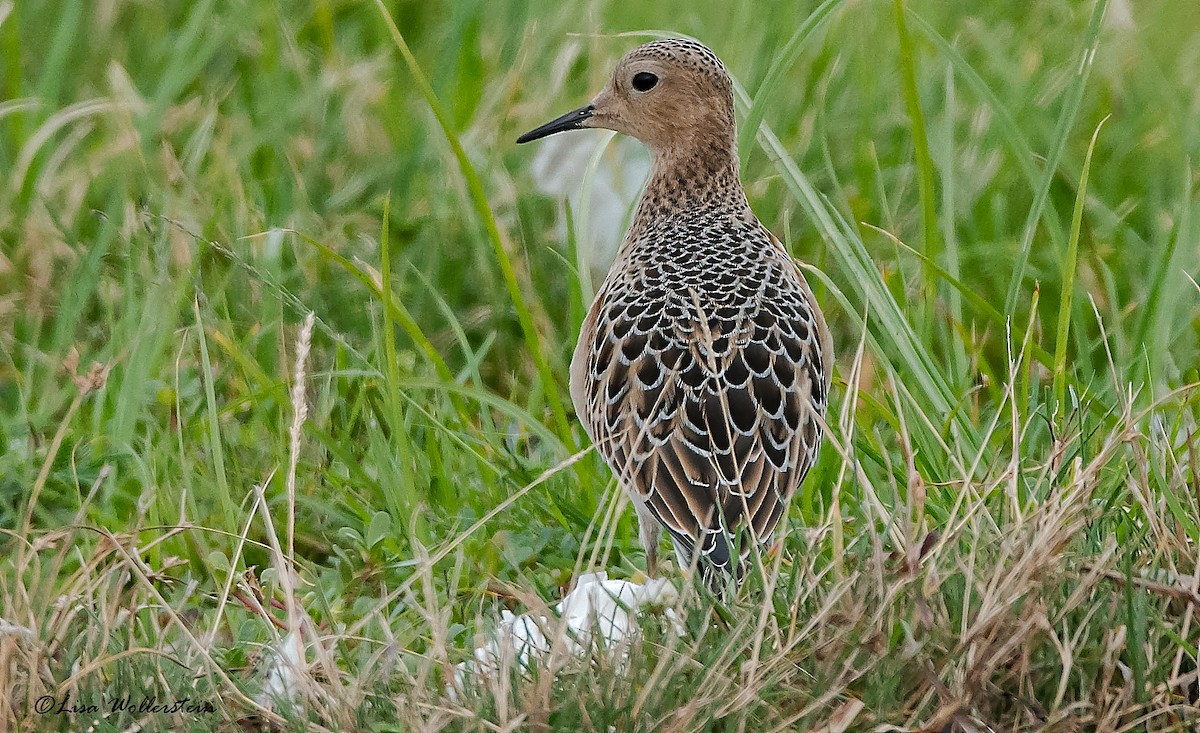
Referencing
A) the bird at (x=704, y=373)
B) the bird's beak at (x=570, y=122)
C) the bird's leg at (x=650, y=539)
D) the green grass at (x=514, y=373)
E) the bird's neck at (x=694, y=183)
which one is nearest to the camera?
the green grass at (x=514, y=373)

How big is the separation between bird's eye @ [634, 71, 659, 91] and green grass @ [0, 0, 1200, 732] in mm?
344

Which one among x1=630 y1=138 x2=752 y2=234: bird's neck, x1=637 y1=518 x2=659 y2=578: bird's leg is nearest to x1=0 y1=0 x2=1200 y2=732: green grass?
x1=637 y1=518 x2=659 y2=578: bird's leg

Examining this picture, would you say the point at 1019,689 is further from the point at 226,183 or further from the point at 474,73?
the point at 474,73

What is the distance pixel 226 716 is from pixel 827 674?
107 cm

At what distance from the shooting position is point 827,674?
9.66ft

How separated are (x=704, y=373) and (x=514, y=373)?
4.94ft

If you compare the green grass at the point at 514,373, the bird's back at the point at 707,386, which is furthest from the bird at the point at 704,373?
the green grass at the point at 514,373

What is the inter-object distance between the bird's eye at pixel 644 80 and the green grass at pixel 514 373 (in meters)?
0.34

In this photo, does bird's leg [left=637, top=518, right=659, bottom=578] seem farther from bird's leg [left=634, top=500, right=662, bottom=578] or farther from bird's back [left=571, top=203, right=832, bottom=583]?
bird's back [left=571, top=203, right=832, bottom=583]

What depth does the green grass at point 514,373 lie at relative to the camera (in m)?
2.97

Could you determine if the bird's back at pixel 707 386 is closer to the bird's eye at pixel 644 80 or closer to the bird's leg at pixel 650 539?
the bird's leg at pixel 650 539

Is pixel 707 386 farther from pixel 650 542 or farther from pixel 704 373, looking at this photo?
pixel 650 542

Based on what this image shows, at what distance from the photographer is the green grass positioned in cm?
297

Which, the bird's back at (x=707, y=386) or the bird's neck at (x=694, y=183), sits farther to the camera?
the bird's neck at (x=694, y=183)
